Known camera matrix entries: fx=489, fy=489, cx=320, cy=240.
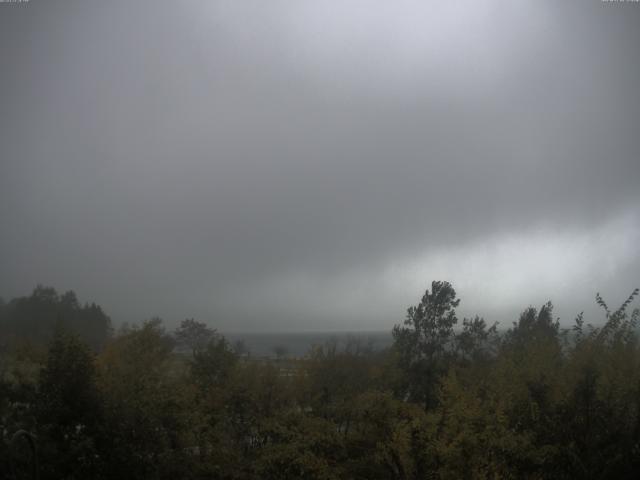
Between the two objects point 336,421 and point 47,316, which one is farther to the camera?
point 47,316

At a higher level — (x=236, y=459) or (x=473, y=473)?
(x=473, y=473)

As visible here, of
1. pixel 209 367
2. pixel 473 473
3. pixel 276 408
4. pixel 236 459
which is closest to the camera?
pixel 473 473

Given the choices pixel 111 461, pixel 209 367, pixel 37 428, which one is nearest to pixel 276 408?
pixel 209 367

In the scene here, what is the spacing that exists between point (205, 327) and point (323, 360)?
271 feet

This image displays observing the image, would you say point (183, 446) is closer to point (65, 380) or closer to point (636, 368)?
point (65, 380)

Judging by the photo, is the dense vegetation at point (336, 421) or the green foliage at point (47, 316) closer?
the dense vegetation at point (336, 421)

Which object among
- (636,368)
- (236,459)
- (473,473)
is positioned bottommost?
(236,459)

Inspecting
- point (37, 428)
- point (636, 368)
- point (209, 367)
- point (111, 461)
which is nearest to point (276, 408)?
point (209, 367)

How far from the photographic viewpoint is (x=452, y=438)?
1636 cm

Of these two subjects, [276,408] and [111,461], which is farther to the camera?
[276,408]

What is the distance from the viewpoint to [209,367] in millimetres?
27156

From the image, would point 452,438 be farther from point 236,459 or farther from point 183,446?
point 183,446

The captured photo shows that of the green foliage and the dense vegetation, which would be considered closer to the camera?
the dense vegetation

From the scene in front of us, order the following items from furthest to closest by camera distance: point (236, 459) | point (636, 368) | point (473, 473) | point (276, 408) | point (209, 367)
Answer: point (209, 367) → point (276, 408) → point (236, 459) → point (636, 368) → point (473, 473)
